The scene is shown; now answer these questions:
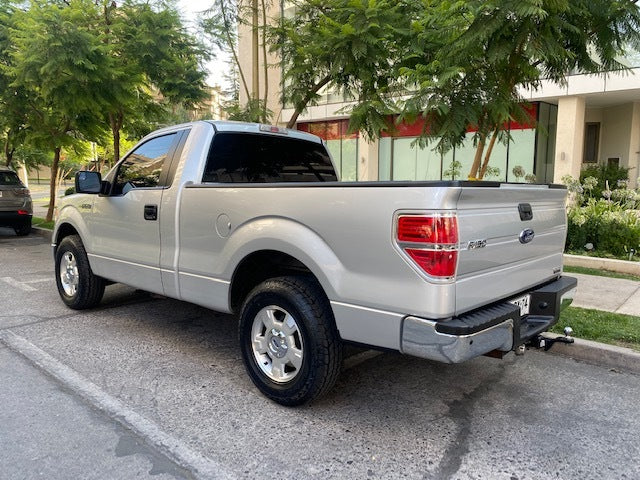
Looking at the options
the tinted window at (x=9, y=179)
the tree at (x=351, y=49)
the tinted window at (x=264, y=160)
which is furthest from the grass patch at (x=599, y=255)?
the tinted window at (x=9, y=179)

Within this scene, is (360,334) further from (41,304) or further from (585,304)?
(41,304)

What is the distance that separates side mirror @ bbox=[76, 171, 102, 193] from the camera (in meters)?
5.20

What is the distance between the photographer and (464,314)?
9.82ft

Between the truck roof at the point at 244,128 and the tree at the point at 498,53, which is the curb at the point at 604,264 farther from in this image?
the truck roof at the point at 244,128

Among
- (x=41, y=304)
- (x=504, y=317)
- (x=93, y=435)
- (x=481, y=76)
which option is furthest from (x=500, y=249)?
(x=41, y=304)

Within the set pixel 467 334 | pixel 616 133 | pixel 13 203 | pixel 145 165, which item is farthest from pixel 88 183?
pixel 616 133

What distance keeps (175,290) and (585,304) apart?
4656mm

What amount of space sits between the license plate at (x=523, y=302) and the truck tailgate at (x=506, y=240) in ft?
0.16

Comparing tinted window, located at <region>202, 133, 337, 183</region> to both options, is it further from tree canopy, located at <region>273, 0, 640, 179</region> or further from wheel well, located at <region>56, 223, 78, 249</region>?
wheel well, located at <region>56, 223, 78, 249</region>

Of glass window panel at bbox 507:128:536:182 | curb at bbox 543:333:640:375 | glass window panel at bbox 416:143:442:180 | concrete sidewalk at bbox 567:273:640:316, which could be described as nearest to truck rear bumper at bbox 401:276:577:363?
curb at bbox 543:333:640:375

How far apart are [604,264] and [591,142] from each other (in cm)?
1359

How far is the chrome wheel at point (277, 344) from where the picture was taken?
3484 millimetres

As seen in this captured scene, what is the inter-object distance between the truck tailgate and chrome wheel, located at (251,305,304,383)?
1151 mm

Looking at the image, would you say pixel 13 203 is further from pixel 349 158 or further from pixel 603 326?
pixel 349 158
